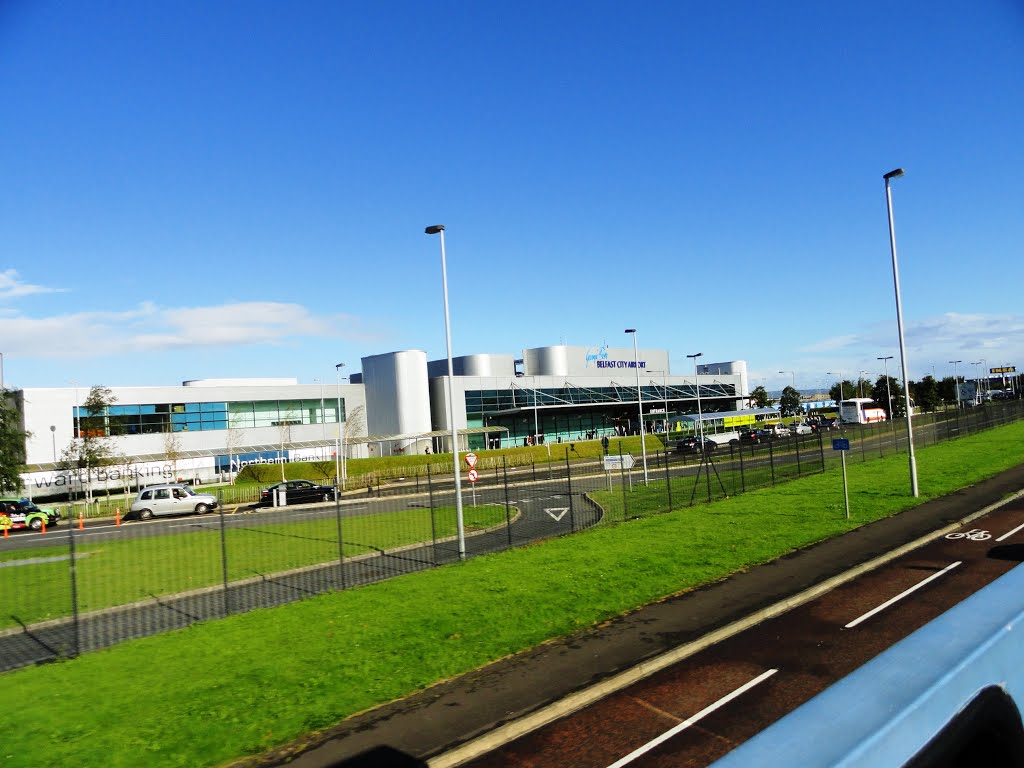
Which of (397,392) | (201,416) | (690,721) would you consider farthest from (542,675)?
(397,392)

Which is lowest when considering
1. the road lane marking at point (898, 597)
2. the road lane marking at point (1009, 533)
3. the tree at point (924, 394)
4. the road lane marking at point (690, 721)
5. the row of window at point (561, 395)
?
the road lane marking at point (1009, 533)

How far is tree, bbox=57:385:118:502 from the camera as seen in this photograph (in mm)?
48219

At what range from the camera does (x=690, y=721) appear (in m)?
7.98

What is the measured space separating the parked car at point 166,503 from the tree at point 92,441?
11.6 meters

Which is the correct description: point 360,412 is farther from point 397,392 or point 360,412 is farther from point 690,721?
point 690,721

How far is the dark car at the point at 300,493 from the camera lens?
130 ft

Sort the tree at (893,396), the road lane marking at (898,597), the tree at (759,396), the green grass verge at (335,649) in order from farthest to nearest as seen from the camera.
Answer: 1. the tree at (759,396)
2. the tree at (893,396)
3. the road lane marking at (898,597)
4. the green grass verge at (335,649)

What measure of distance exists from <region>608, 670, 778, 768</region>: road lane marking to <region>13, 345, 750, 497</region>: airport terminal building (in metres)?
34.2

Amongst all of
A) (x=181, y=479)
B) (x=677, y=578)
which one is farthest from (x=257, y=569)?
(x=181, y=479)

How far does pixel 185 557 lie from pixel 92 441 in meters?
38.2

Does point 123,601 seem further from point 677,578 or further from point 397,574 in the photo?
point 677,578

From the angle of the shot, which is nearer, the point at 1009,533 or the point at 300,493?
the point at 1009,533

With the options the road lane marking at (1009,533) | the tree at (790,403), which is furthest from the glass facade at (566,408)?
the road lane marking at (1009,533)

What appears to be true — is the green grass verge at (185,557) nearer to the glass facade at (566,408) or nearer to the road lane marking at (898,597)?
the road lane marking at (898,597)
